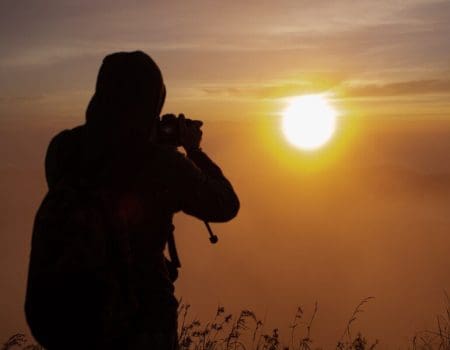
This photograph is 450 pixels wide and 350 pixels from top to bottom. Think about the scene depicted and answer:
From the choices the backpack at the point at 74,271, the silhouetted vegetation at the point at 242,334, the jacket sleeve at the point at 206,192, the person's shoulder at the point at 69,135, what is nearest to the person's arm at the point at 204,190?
the jacket sleeve at the point at 206,192

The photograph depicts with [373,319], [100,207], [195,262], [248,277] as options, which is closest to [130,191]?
[100,207]

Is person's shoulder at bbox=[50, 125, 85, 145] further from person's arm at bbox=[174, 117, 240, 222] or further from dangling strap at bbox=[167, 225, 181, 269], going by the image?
dangling strap at bbox=[167, 225, 181, 269]

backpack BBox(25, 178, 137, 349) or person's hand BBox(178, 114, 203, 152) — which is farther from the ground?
person's hand BBox(178, 114, 203, 152)

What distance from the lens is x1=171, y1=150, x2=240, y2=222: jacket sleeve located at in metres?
2.71

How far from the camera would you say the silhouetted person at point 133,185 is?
103 inches

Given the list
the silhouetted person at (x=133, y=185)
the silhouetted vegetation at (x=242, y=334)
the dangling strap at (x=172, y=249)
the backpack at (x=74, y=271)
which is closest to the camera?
the backpack at (x=74, y=271)

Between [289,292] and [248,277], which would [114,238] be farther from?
[248,277]

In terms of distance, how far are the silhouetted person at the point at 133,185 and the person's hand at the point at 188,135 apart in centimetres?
20

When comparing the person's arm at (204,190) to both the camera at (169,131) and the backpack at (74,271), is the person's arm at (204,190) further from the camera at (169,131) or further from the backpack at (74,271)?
the backpack at (74,271)

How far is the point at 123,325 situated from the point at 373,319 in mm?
102993

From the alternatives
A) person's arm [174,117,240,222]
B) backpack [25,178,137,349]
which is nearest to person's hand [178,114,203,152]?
person's arm [174,117,240,222]

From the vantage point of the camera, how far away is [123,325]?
8.59ft

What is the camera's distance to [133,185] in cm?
269

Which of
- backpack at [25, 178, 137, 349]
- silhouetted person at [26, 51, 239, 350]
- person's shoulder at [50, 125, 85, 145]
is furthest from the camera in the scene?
person's shoulder at [50, 125, 85, 145]
